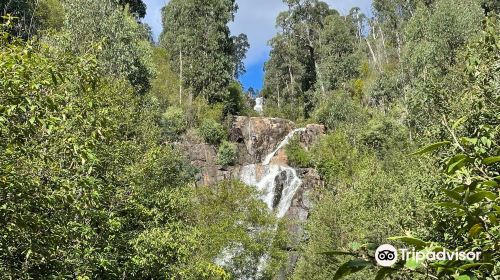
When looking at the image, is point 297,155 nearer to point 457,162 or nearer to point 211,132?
point 211,132

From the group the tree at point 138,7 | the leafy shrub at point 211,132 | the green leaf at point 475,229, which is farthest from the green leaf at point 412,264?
the tree at point 138,7

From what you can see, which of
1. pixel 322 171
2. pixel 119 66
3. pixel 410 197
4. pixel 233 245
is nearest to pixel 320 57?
pixel 322 171

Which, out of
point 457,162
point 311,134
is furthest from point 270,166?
point 457,162

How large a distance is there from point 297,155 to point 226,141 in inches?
353

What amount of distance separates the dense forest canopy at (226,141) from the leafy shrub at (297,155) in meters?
0.41

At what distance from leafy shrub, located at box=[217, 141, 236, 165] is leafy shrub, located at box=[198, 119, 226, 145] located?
2.01m

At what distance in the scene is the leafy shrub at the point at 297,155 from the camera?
5462 centimetres

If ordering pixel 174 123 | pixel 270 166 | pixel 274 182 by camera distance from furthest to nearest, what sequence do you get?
pixel 270 166, pixel 174 123, pixel 274 182

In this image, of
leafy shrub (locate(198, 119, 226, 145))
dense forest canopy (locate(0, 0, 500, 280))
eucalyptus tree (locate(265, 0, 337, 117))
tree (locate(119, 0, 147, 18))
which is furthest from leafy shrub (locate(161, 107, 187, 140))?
eucalyptus tree (locate(265, 0, 337, 117))

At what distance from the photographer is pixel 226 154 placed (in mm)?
53406

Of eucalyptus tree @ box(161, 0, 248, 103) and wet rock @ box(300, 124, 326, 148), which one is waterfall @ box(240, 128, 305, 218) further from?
eucalyptus tree @ box(161, 0, 248, 103)

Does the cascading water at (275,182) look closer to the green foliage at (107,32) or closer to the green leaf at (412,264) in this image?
the green foliage at (107,32)

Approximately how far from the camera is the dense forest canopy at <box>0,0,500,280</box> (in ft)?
18.4

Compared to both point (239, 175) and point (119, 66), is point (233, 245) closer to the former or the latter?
point (119, 66)
